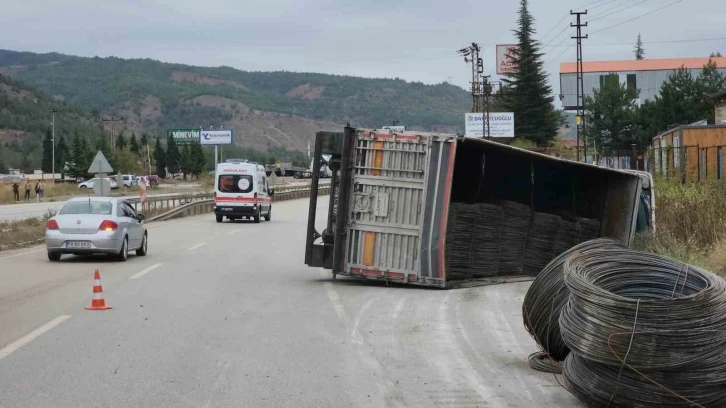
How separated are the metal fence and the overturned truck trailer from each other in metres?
8.53

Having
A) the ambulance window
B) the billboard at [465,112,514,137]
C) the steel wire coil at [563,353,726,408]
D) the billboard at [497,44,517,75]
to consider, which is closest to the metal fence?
the ambulance window

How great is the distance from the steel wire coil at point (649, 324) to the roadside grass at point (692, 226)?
6.55m

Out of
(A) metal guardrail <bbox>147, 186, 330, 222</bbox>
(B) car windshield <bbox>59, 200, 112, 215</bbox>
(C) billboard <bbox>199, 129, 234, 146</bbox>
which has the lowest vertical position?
(A) metal guardrail <bbox>147, 186, 330, 222</bbox>

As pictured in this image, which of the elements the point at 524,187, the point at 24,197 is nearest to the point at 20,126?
the point at 24,197

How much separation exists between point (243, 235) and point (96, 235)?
11.3 meters

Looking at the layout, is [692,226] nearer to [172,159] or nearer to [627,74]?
[627,74]

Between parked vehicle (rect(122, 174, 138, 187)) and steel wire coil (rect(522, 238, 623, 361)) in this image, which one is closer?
steel wire coil (rect(522, 238, 623, 361))

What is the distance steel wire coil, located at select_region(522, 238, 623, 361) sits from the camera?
8.39 m

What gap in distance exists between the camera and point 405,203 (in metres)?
14.9

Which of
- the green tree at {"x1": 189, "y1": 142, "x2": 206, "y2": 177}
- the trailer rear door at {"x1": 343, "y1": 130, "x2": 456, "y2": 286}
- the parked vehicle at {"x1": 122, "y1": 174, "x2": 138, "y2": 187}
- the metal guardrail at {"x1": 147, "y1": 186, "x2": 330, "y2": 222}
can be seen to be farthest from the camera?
the green tree at {"x1": 189, "y1": 142, "x2": 206, "y2": 177}

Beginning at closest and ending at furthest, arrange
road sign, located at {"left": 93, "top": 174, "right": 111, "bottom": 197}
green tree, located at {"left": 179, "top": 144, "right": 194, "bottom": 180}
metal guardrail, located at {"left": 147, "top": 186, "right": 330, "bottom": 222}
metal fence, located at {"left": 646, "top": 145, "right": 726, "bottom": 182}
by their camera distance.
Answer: metal fence, located at {"left": 646, "top": 145, "right": 726, "bottom": 182} < road sign, located at {"left": 93, "top": 174, "right": 111, "bottom": 197} < metal guardrail, located at {"left": 147, "top": 186, "right": 330, "bottom": 222} < green tree, located at {"left": 179, "top": 144, "right": 194, "bottom": 180}

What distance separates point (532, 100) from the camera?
296 feet

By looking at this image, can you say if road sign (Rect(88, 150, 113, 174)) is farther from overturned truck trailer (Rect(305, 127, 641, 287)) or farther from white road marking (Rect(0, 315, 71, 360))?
white road marking (Rect(0, 315, 71, 360))

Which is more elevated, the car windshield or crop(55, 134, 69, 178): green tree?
crop(55, 134, 69, 178): green tree
